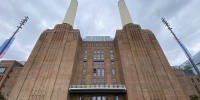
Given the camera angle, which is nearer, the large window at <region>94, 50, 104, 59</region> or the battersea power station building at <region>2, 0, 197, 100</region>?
the battersea power station building at <region>2, 0, 197, 100</region>

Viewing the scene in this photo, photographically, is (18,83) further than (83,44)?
No

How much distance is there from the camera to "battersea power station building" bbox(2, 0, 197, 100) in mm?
36625

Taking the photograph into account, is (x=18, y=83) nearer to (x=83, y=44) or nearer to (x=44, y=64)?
(x=44, y=64)

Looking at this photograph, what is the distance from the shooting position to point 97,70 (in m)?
46.7

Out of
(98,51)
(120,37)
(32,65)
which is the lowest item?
(32,65)

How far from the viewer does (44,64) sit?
4266 centimetres

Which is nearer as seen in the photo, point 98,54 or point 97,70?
point 97,70

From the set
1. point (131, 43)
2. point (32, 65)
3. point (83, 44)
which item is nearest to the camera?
point (32, 65)

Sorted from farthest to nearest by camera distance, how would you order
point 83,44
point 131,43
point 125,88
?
point 83,44 < point 131,43 < point 125,88

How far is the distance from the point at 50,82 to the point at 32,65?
31.5 ft

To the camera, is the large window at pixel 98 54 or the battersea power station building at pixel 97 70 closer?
the battersea power station building at pixel 97 70

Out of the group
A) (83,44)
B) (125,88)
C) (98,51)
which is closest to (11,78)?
(83,44)

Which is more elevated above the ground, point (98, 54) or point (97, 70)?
point (98, 54)

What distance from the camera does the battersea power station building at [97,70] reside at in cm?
3662
